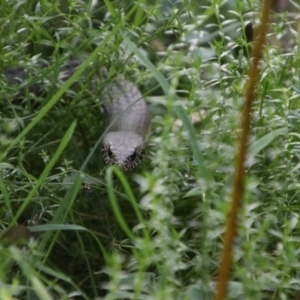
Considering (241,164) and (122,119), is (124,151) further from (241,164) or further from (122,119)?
(241,164)

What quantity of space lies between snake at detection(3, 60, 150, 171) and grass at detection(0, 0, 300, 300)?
6 centimetres

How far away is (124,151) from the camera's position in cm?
361

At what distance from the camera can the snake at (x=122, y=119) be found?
3.53 metres

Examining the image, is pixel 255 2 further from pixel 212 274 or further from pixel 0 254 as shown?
pixel 0 254

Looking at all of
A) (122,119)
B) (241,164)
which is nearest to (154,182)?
(241,164)

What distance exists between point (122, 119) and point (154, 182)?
6.71 feet

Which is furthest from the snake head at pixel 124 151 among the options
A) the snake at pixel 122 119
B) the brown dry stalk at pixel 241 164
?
the brown dry stalk at pixel 241 164

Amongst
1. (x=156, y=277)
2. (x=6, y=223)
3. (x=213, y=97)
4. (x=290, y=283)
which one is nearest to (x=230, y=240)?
(x=290, y=283)

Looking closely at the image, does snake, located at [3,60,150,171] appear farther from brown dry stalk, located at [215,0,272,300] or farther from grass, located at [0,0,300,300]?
brown dry stalk, located at [215,0,272,300]

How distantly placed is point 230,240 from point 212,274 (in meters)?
0.73

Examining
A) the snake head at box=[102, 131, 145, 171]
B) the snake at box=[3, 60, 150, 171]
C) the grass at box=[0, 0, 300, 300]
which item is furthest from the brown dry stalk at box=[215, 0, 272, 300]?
the snake head at box=[102, 131, 145, 171]

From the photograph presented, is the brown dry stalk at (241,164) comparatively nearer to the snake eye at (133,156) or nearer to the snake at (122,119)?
the snake at (122,119)

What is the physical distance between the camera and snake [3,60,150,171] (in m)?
3.53

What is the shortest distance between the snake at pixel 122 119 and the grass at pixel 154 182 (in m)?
0.06
